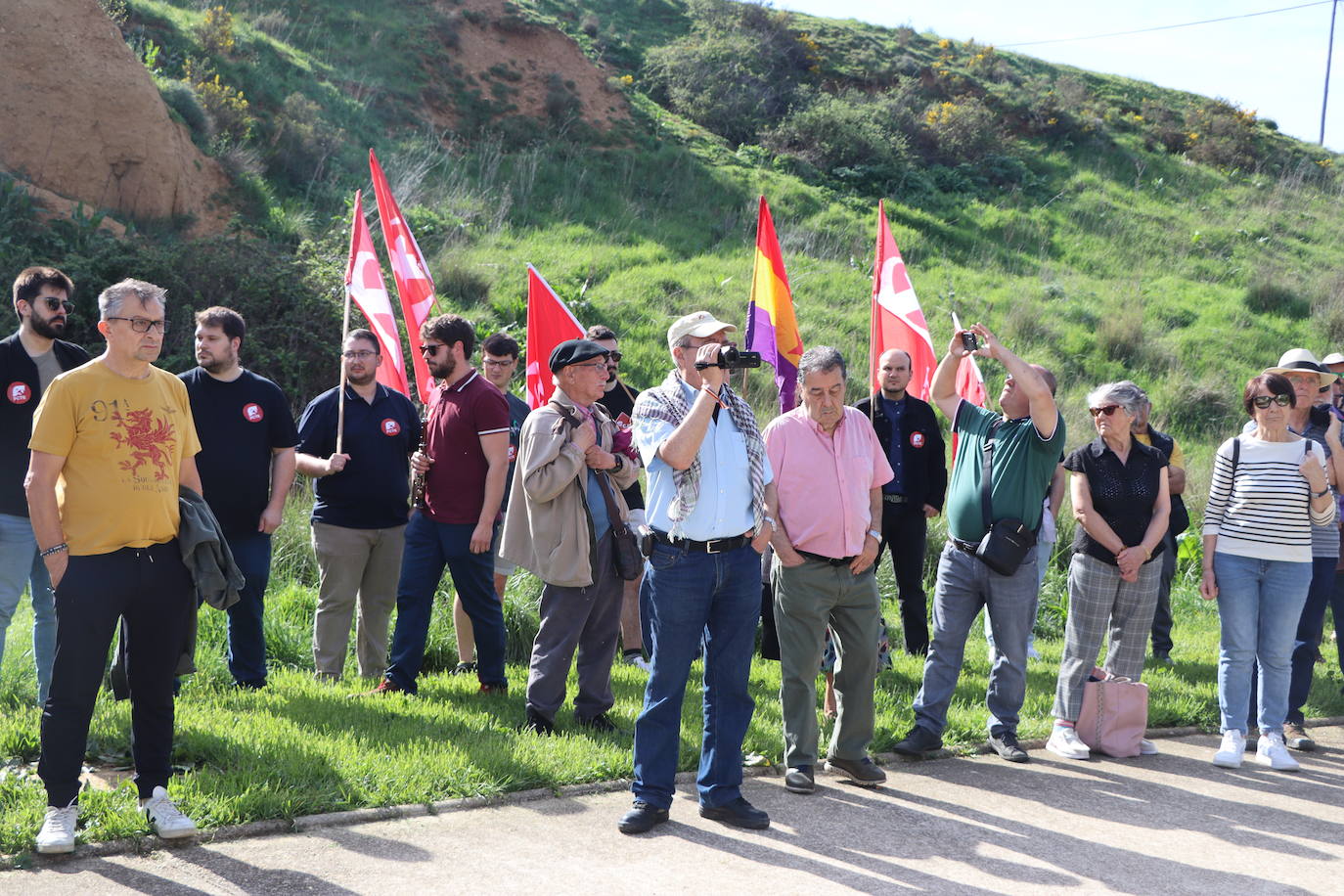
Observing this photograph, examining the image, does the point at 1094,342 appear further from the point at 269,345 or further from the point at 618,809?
the point at 618,809

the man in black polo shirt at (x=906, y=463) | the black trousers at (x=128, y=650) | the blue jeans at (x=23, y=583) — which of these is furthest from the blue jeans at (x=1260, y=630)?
the blue jeans at (x=23, y=583)

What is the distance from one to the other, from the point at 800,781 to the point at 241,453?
3.44 meters

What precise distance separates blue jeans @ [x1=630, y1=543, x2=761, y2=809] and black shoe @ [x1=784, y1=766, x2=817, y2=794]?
470mm

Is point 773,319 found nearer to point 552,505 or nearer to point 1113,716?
point 552,505

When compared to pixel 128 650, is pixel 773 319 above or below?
above

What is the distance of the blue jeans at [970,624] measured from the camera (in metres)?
6.41

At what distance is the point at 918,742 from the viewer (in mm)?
6371

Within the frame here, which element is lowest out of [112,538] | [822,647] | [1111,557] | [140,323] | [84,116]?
[822,647]

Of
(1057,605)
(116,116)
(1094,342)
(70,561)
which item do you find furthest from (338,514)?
(1094,342)

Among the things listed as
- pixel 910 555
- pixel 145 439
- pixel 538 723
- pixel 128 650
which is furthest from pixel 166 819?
pixel 910 555

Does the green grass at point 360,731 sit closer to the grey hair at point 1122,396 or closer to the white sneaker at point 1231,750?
the white sneaker at point 1231,750

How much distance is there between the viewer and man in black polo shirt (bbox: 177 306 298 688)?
6.50m

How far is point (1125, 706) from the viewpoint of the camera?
6707mm

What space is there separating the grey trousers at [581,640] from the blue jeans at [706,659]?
2.87ft
